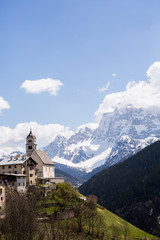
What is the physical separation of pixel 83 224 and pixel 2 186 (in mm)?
29746

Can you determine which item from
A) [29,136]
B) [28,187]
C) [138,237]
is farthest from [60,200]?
[29,136]

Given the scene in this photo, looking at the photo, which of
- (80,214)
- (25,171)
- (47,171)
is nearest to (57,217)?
(80,214)

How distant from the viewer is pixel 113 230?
11194 centimetres

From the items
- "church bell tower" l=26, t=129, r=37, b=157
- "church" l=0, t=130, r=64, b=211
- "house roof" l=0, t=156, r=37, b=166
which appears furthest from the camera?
"church bell tower" l=26, t=129, r=37, b=157

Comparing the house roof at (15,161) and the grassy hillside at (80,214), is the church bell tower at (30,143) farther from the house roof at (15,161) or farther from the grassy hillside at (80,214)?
the grassy hillside at (80,214)

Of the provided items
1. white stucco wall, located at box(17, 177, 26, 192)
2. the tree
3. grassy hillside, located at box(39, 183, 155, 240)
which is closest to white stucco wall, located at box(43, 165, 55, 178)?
grassy hillside, located at box(39, 183, 155, 240)

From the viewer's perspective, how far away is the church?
10619cm

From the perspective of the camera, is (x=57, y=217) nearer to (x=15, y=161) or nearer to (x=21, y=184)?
(x=21, y=184)

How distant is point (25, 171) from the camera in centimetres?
11662

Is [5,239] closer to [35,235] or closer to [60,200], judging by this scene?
[35,235]

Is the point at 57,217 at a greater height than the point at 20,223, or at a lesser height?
lesser

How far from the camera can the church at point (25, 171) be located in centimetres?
10619

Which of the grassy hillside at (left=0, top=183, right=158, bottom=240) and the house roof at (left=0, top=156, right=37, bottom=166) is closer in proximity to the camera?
the grassy hillside at (left=0, top=183, right=158, bottom=240)

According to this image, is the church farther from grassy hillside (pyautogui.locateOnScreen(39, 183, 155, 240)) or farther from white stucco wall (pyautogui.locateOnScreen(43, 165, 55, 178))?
grassy hillside (pyautogui.locateOnScreen(39, 183, 155, 240))
